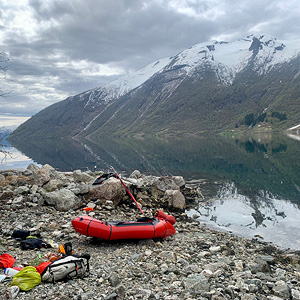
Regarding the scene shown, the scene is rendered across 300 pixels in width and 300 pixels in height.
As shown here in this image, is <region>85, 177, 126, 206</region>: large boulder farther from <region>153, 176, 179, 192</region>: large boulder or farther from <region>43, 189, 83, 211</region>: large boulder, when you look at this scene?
<region>153, 176, 179, 192</region>: large boulder

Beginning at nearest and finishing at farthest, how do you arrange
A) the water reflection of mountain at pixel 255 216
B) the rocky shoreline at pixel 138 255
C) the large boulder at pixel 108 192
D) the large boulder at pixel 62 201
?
the rocky shoreline at pixel 138 255 < the water reflection of mountain at pixel 255 216 < the large boulder at pixel 62 201 < the large boulder at pixel 108 192

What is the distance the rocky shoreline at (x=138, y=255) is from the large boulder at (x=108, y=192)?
60 mm

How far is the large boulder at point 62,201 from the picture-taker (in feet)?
50.2

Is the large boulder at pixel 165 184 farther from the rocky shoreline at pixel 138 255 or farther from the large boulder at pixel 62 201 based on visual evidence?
the large boulder at pixel 62 201

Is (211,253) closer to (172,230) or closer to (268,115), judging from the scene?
(172,230)

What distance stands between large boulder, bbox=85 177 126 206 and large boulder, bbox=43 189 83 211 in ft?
4.08

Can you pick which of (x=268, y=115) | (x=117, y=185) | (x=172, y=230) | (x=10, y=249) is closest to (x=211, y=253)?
(x=172, y=230)

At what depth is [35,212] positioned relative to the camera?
1435cm

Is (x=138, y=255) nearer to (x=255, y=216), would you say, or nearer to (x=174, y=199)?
(x=174, y=199)

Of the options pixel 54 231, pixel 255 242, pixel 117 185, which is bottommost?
pixel 255 242

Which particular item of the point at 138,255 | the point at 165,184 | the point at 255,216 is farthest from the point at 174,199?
the point at 138,255

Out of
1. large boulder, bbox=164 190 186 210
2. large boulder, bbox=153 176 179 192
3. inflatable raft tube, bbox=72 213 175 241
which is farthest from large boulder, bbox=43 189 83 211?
large boulder, bbox=153 176 179 192

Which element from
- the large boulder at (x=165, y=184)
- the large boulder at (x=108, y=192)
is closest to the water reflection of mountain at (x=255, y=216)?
the large boulder at (x=165, y=184)

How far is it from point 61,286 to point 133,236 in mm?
4297
